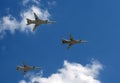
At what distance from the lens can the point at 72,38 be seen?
491 ft

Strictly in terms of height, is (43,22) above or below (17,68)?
above

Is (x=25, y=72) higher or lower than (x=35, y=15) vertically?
lower

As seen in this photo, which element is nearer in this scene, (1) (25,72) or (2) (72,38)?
(2) (72,38)

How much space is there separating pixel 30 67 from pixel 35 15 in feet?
80.1

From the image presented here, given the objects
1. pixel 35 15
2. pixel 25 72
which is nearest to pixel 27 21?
pixel 35 15

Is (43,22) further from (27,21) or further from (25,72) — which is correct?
(25,72)

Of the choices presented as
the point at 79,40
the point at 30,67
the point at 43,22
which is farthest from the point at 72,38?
the point at 30,67

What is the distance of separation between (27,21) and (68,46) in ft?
63.9

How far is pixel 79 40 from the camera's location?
152000mm

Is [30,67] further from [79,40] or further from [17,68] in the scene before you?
[79,40]

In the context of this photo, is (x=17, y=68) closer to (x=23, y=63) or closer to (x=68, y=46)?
(x=23, y=63)

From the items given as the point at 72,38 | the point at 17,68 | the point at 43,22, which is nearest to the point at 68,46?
the point at 72,38

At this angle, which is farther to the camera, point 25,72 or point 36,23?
point 25,72

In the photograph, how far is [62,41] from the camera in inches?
5846
